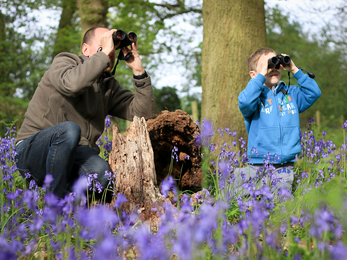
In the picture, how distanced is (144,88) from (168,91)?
11.2 m

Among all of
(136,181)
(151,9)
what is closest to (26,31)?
(151,9)

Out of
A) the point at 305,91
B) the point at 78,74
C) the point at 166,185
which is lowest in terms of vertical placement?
the point at 166,185

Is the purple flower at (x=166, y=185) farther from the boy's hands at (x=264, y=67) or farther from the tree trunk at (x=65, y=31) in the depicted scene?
the tree trunk at (x=65, y=31)

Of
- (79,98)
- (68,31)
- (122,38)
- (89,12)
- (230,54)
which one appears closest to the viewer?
(122,38)

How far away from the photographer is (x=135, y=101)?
3105 millimetres

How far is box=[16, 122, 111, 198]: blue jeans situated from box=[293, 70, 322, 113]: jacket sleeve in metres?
2.23

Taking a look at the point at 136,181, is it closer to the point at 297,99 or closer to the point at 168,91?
the point at 297,99

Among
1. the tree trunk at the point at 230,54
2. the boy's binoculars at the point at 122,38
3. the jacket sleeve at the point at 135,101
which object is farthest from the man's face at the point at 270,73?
the boy's binoculars at the point at 122,38

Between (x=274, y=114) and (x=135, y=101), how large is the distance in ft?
4.99

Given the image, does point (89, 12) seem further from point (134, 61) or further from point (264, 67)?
point (264, 67)

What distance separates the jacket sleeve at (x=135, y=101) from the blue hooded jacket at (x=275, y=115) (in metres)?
0.98

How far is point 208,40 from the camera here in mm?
4367

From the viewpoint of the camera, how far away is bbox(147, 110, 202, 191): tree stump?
9.25 feet

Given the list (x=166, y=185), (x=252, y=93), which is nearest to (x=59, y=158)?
(x=166, y=185)
